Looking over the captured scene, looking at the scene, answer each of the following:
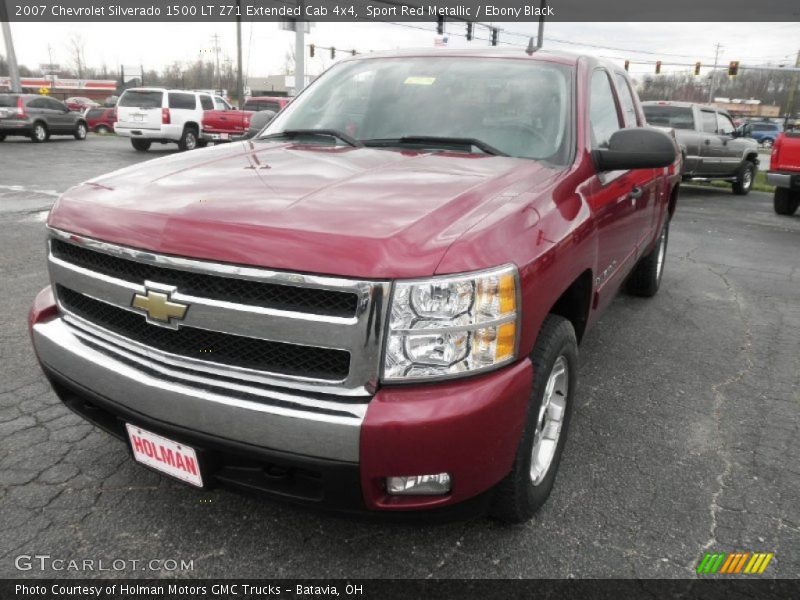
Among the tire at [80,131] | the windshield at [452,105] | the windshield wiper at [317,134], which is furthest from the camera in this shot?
the tire at [80,131]

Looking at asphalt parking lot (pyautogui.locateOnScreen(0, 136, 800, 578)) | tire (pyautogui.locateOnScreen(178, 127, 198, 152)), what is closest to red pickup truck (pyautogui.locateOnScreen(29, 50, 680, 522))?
asphalt parking lot (pyautogui.locateOnScreen(0, 136, 800, 578))

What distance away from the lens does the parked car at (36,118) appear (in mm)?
21703

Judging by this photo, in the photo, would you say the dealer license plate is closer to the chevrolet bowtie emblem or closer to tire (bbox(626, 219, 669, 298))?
the chevrolet bowtie emblem

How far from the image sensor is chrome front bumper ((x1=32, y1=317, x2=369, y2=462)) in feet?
5.93

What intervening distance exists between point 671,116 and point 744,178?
2.60m

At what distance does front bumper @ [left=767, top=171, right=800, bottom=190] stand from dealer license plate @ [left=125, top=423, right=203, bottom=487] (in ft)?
35.8

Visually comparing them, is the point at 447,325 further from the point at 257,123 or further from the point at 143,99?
the point at 143,99

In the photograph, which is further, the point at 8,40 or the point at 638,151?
the point at 8,40

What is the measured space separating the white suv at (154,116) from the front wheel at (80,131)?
525 cm

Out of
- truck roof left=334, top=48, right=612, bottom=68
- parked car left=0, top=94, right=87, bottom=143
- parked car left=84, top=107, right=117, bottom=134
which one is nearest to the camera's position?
truck roof left=334, top=48, right=612, bottom=68

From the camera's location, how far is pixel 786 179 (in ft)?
33.7

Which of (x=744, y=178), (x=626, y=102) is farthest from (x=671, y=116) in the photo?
(x=626, y=102)

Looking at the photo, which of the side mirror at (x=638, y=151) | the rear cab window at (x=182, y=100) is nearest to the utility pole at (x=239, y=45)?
the rear cab window at (x=182, y=100)

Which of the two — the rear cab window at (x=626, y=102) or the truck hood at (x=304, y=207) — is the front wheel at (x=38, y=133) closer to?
the rear cab window at (x=626, y=102)
